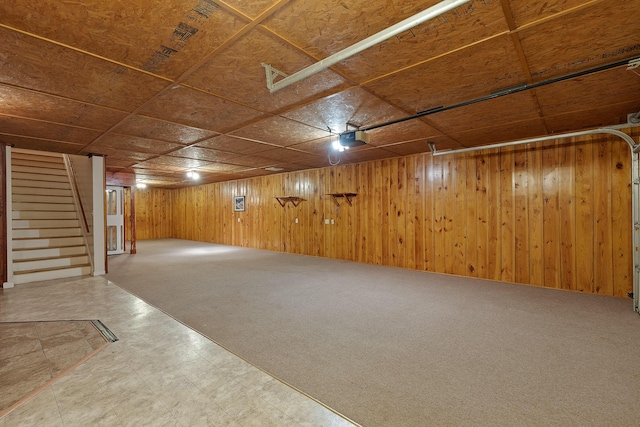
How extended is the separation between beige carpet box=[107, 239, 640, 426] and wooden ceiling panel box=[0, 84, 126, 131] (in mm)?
2353

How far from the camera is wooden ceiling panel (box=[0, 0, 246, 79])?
5.15ft

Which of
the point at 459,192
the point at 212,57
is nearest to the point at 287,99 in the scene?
the point at 212,57

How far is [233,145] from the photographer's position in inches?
190

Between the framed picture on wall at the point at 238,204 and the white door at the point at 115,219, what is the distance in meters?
3.28

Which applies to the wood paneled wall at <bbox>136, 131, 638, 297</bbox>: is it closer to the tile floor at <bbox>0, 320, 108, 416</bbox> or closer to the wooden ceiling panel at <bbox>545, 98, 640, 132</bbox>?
the wooden ceiling panel at <bbox>545, 98, 640, 132</bbox>

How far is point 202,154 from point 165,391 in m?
4.55

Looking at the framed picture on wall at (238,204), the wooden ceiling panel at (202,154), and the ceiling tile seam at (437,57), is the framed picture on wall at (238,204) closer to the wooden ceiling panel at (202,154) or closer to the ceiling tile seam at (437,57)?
the wooden ceiling panel at (202,154)

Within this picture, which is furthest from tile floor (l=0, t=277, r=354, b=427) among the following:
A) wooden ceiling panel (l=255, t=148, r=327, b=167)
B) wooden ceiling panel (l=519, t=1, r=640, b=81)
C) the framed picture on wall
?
the framed picture on wall

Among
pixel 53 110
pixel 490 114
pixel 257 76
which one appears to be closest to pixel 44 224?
pixel 53 110

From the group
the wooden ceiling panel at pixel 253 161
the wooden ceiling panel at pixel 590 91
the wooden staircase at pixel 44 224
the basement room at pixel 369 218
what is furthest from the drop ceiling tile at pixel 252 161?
the wooden ceiling panel at pixel 590 91

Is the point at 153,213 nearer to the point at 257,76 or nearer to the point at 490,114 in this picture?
the point at 257,76

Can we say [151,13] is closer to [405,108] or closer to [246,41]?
[246,41]

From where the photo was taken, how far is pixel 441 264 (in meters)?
5.42

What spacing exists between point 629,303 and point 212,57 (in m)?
5.46
